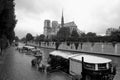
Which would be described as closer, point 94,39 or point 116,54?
point 116,54

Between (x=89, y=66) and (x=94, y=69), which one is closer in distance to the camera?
(x=94, y=69)

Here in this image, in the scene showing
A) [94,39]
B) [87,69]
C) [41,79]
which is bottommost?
[41,79]

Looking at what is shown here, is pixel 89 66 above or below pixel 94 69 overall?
above

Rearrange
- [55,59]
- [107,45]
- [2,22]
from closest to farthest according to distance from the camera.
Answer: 1. [2,22]
2. [55,59]
3. [107,45]

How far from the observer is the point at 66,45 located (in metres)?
51.2

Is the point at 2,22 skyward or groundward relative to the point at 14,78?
skyward

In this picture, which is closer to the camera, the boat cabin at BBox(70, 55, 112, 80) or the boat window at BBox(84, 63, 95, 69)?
the boat cabin at BBox(70, 55, 112, 80)

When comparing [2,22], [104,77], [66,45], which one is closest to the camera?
[104,77]

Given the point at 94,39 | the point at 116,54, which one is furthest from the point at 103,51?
the point at 94,39

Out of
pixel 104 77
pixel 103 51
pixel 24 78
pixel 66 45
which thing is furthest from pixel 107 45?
pixel 24 78

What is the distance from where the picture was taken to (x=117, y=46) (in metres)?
29.3

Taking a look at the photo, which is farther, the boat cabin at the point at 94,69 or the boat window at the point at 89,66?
the boat window at the point at 89,66

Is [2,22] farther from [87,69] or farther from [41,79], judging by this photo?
[87,69]

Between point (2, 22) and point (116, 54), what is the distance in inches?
1022
